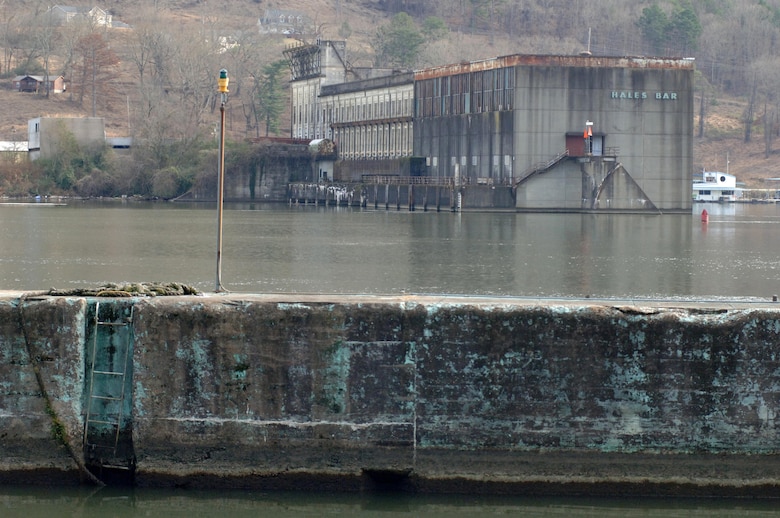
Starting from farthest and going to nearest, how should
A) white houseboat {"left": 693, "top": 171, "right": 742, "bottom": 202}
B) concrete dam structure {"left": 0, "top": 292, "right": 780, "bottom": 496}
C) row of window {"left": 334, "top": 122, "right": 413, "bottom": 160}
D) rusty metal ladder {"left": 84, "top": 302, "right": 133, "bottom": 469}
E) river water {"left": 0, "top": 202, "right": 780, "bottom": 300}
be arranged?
white houseboat {"left": 693, "top": 171, "right": 742, "bottom": 202} < row of window {"left": 334, "top": 122, "right": 413, "bottom": 160} < river water {"left": 0, "top": 202, "right": 780, "bottom": 300} < rusty metal ladder {"left": 84, "top": 302, "right": 133, "bottom": 469} < concrete dam structure {"left": 0, "top": 292, "right": 780, "bottom": 496}

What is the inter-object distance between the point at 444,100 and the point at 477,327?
101833 millimetres

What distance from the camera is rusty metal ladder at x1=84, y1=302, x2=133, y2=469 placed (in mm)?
15555

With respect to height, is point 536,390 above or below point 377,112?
below

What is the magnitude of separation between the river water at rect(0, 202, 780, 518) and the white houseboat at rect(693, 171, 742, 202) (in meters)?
80.6

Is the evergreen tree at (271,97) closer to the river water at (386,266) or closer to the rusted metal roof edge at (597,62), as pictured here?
the rusted metal roof edge at (597,62)

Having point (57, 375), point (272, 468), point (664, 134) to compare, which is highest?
point (664, 134)

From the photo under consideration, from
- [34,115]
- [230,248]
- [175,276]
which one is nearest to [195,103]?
[34,115]

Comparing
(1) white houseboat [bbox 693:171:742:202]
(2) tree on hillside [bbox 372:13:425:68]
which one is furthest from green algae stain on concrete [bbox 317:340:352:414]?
(2) tree on hillside [bbox 372:13:425:68]

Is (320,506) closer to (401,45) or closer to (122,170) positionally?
(122,170)

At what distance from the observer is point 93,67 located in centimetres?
18175

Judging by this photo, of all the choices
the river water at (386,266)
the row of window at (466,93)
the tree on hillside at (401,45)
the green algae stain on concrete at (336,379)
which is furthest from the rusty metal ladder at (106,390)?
the tree on hillside at (401,45)

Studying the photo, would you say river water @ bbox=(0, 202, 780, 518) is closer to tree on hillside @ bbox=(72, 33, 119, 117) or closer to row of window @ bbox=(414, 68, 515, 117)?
row of window @ bbox=(414, 68, 515, 117)

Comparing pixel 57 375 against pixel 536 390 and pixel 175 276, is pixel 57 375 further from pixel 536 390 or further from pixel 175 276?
pixel 175 276

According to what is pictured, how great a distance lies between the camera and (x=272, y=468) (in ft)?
50.7
